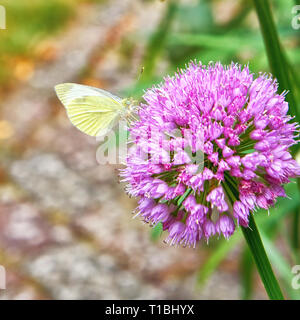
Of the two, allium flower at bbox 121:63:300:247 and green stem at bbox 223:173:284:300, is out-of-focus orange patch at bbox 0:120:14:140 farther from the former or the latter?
green stem at bbox 223:173:284:300

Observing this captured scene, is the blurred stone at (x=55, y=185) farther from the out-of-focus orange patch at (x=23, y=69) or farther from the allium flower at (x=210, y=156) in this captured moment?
the allium flower at (x=210, y=156)

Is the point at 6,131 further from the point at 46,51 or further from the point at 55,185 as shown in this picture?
the point at 46,51

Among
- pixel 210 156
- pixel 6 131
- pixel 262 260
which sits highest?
pixel 6 131

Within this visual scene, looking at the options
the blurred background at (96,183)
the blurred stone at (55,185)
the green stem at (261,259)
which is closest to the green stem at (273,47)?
the green stem at (261,259)

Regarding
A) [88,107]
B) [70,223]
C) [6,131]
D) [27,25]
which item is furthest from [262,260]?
[27,25]

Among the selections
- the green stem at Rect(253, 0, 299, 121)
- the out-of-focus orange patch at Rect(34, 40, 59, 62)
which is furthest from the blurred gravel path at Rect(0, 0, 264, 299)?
the green stem at Rect(253, 0, 299, 121)
